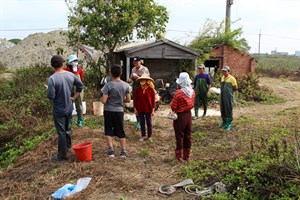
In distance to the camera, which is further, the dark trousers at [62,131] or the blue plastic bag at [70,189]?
the dark trousers at [62,131]

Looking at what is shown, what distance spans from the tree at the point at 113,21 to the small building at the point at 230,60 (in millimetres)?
5499

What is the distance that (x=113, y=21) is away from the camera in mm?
12203

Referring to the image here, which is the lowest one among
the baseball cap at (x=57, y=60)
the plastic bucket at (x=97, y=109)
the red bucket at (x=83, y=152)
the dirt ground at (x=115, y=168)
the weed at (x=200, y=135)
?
the dirt ground at (x=115, y=168)

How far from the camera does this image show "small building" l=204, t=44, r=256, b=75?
1798cm

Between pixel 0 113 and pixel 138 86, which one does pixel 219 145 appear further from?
pixel 0 113

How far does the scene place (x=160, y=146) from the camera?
7.09 metres

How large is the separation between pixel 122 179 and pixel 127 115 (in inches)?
189

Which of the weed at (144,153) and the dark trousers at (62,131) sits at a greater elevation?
the dark trousers at (62,131)

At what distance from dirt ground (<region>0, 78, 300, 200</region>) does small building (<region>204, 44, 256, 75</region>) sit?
10.2m

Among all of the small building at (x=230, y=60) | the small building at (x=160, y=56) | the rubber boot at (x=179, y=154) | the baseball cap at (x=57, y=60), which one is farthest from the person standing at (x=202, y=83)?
the small building at (x=230, y=60)

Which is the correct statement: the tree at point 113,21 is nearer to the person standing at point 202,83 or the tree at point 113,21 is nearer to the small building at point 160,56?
the small building at point 160,56

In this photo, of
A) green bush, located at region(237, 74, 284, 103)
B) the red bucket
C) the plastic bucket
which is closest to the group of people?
the red bucket

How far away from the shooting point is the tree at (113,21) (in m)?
12.4

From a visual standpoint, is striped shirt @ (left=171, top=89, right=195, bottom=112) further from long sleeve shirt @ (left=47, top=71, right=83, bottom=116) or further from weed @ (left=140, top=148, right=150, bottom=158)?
long sleeve shirt @ (left=47, top=71, right=83, bottom=116)
